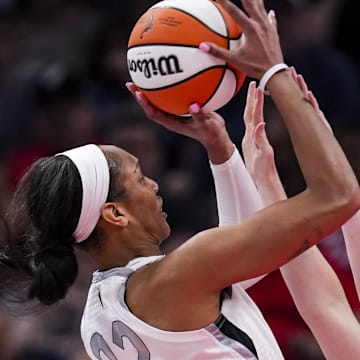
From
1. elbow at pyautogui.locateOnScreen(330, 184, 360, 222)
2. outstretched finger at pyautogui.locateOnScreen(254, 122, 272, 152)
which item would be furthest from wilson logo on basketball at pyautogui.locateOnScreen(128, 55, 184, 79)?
elbow at pyautogui.locateOnScreen(330, 184, 360, 222)

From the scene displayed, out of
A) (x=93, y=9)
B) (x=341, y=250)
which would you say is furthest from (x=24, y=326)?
(x=93, y=9)

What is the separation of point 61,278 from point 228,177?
2.48ft

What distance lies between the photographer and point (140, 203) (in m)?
3.87

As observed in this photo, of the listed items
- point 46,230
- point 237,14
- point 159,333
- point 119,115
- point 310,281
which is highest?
point 237,14

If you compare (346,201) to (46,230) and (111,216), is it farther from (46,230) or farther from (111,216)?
(46,230)

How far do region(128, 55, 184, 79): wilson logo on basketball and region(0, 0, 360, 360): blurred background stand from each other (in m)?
2.41

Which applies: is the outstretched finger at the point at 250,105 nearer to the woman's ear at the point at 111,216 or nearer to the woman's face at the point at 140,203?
the woman's face at the point at 140,203

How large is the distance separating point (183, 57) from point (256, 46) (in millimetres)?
298

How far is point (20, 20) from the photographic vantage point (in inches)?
391

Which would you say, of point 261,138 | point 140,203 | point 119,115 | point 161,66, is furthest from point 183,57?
point 119,115

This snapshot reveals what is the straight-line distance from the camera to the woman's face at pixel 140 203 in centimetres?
386

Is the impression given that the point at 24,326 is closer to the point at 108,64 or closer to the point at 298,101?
the point at 108,64

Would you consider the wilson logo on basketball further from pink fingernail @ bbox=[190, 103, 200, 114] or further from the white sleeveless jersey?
the white sleeveless jersey

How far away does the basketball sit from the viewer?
370 centimetres
